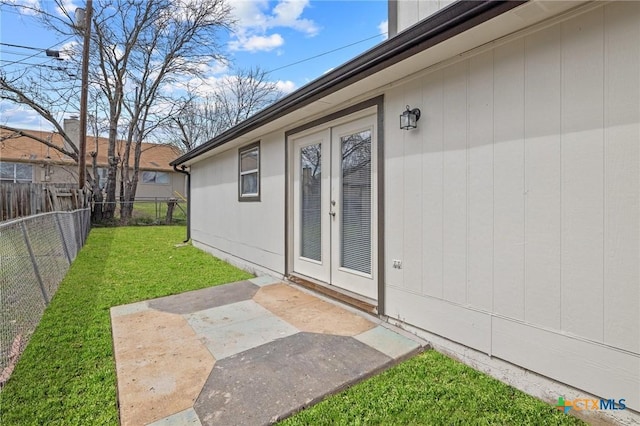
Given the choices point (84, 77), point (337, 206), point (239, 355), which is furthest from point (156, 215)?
point (239, 355)

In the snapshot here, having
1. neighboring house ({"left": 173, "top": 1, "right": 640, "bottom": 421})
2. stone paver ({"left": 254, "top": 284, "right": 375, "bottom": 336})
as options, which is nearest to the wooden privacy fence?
stone paver ({"left": 254, "top": 284, "right": 375, "bottom": 336})

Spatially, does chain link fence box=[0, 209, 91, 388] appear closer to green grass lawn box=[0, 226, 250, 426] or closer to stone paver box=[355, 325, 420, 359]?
green grass lawn box=[0, 226, 250, 426]

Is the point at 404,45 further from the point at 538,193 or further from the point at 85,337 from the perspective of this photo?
the point at 85,337

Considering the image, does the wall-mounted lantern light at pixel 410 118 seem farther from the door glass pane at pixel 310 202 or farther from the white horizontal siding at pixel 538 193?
the door glass pane at pixel 310 202

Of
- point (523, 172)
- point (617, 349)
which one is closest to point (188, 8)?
point (523, 172)

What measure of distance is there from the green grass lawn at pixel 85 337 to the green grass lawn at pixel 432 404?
1359 mm

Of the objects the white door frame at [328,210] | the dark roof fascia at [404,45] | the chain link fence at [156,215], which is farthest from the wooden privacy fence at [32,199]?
the dark roof fascia at [404,45]

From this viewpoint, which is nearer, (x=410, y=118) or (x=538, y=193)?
(x=538, y=193)

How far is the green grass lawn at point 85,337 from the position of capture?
6.64 feet

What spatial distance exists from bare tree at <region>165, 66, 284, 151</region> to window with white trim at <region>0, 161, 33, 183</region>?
27.3 ft

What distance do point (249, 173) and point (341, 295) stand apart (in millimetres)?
3266

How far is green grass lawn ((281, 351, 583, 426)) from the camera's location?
6.22 feet

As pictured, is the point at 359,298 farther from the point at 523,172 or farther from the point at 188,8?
the point at 188,8

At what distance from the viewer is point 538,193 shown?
7.02 feet
